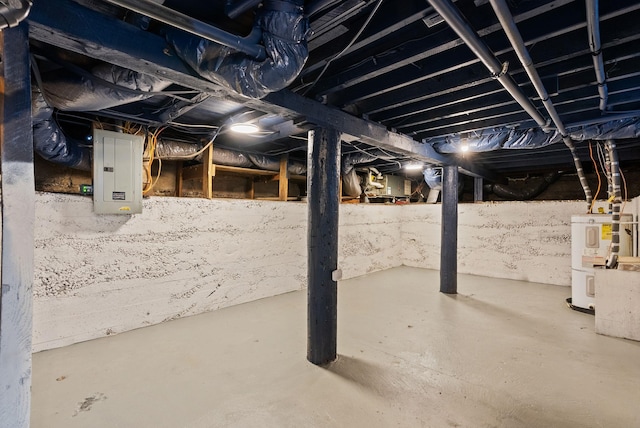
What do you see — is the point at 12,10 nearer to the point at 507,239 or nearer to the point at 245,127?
the point at 245,127

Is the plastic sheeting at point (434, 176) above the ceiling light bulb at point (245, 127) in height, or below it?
below

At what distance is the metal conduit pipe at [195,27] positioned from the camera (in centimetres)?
94

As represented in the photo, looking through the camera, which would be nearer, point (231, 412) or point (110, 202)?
point (231, 412)

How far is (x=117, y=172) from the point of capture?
231cm

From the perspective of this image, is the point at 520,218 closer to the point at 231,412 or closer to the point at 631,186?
the point at 631,186

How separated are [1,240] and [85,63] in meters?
1.03

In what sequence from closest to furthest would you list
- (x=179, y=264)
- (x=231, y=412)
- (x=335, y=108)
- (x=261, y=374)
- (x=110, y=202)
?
(x=231, y=412) < (x=261, y=374) < (x=335, y=108) < (x=110, y=202) < (x=179, y=264)

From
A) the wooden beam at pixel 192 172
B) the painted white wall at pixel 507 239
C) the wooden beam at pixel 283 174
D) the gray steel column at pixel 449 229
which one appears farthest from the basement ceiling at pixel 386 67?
the painted white wall at pixel 507 239

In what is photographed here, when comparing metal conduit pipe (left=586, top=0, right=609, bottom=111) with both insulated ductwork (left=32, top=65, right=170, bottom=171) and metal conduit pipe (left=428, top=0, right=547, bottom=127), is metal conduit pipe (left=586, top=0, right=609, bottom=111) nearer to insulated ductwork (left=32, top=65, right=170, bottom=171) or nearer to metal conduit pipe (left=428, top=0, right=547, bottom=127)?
metal conduit pipe (left=428, top=0, right=547, bottom=127)

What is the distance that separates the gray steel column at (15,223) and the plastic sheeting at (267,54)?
54 centimetres

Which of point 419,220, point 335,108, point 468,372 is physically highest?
point 335,108

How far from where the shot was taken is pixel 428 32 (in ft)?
5.15

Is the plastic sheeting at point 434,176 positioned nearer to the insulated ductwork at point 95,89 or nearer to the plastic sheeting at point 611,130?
the plastic sheeting at point 611,130

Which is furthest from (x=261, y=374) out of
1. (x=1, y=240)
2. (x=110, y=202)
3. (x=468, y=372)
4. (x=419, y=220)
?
(x=419, y=220)
